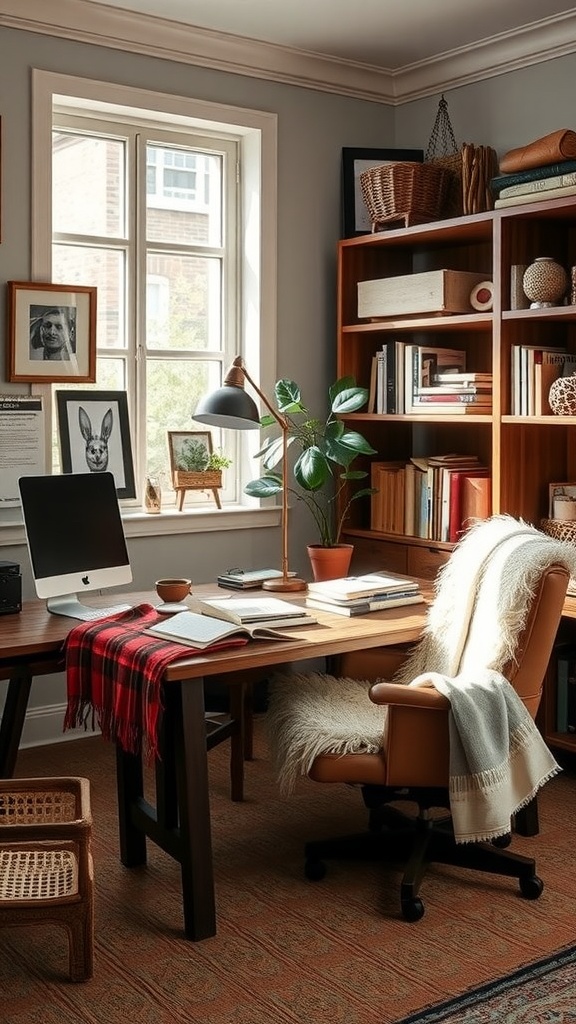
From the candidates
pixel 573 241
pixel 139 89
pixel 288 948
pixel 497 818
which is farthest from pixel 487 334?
pixel 288 948

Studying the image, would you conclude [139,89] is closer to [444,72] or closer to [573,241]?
[444,72]

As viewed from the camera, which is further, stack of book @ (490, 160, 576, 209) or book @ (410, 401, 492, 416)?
book @ (410, 401, 492, 416)

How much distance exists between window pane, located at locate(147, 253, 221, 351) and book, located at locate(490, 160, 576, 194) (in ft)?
4.12

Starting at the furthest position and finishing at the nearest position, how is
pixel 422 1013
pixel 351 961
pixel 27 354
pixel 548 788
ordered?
pixel 27 354 < pixel 548 788 < pixel 351 961 < pixel 422 1013

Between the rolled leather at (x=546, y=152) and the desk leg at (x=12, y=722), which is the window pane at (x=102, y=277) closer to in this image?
the rolled leather at (x=546, y=152)

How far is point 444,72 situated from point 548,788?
2900mm

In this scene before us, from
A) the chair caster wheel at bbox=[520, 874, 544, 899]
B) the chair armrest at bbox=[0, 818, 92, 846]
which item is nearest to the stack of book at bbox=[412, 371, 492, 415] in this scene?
the chair caster wheel at bbox=[520, 874, 544, 899]

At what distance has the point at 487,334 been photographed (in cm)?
457

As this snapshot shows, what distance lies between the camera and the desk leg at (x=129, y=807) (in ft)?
10.2

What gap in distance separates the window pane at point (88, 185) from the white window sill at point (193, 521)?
113cm

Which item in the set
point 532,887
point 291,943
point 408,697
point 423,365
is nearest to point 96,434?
point 423,365

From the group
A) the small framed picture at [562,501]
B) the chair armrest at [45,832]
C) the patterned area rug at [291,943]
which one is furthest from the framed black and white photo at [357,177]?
the chair armrest at [45,832]

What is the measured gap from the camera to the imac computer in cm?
314

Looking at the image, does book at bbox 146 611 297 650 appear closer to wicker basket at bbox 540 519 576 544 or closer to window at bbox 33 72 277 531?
wicker basket at bbox 540 519 576 544
